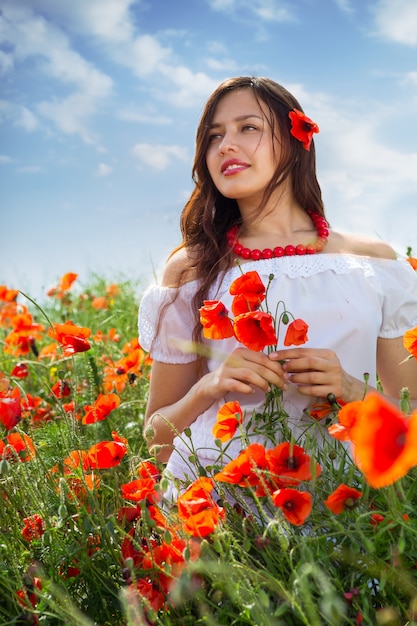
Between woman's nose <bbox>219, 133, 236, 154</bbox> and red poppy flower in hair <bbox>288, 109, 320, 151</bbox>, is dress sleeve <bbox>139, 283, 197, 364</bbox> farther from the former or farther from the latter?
red poppy flower in hair <bbox>288, 109, 320, 151</bbox>

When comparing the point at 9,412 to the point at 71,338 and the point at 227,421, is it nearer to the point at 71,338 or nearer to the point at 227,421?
the point at 71,338

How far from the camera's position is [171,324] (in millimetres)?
2434

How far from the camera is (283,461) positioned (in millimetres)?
1516

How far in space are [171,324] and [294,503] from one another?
1.10 metres

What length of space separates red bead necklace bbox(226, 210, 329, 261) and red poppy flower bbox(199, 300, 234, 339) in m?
0.59

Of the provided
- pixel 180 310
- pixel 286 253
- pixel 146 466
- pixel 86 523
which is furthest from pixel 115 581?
pixel 286 253

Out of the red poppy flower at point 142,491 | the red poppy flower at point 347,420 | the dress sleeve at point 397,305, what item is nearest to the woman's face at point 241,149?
the dress sleeve at point 397,305

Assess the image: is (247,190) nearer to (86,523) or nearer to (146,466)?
(146,466)

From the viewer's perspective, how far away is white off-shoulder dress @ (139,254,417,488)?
7.26ft

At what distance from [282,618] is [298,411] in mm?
818

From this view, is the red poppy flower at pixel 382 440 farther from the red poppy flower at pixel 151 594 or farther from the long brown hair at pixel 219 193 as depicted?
the long brown hair at pixel 219 193

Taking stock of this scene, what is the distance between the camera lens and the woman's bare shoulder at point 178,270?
8.07 ft

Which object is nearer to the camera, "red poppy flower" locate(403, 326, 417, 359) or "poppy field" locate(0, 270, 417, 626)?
"poppy field" locate(0, 270, 417, 626)

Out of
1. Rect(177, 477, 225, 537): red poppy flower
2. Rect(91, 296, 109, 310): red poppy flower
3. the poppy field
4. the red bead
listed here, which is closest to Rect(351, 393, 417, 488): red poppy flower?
the poppy field
